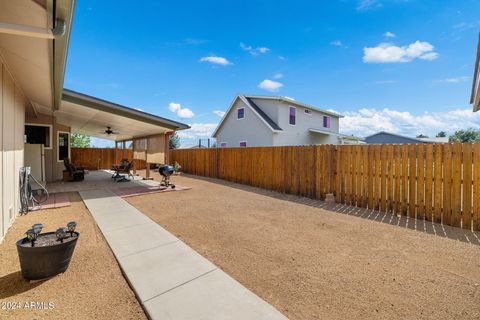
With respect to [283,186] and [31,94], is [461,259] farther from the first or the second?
[31,94]

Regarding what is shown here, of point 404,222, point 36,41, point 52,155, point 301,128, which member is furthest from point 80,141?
point 404,222

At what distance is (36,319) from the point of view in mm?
1915

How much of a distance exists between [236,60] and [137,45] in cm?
732

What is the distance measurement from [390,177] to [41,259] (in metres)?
6.99

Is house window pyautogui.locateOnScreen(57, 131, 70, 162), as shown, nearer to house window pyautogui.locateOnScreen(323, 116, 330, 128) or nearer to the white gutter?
the white gutter

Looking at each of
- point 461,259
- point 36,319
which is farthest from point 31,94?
point 461,259

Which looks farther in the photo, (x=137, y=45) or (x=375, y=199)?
(x=137, y=45)

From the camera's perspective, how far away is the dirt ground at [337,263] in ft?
6.97

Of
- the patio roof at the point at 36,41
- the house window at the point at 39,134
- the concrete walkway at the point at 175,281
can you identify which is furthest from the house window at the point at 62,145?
the concrete walkway at the point at 175,281

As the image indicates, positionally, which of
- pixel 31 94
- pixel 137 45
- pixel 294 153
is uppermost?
pixel 137 45

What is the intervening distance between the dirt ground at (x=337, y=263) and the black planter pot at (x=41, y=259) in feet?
5.57

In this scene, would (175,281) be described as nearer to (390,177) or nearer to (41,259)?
(41,259)

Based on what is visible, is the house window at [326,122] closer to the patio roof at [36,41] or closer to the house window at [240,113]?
the house window at [240,113]

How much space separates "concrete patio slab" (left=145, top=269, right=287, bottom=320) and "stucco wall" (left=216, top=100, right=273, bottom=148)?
546 inches
